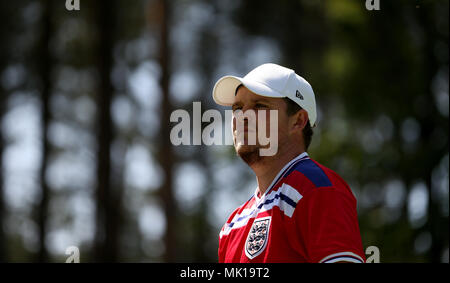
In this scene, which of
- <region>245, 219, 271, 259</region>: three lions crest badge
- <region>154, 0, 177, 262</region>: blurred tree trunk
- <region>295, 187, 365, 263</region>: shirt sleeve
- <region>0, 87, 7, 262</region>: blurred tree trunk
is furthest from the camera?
<region>0, 87, 7, 262</region>: blurred tree trunk

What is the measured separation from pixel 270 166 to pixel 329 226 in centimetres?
70

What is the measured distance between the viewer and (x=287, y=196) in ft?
9.18

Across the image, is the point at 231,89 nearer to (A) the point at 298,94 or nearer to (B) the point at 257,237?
(A) the point at 298,94

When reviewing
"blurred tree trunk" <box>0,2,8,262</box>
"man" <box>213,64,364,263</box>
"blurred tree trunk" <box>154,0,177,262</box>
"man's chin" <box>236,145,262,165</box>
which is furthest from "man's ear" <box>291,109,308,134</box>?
"blurred tree trunk" <box>0,2,8,262</box>

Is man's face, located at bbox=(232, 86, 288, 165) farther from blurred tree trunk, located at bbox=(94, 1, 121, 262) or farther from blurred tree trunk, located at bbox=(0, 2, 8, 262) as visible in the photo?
blurred tree trunk, located at bbox=(0, 2, 8, 262)

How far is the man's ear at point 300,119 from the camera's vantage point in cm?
324

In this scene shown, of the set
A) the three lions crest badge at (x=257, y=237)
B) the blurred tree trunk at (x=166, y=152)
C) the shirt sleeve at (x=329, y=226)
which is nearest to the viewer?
the shirt sleeve at (x=329, y=226)

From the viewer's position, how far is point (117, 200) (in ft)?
49.4

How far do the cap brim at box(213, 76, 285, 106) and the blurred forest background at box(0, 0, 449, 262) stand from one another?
7.62m

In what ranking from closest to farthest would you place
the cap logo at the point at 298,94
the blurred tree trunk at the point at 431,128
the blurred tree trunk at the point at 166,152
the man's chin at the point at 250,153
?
the man's chin at the point at 250,153
the cap logo at the point at 298,94
the blurred tree trunk at the point at 431,128
the blurred tree trunk at the point at 166,152

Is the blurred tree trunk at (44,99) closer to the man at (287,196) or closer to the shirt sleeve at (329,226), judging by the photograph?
the man at (287,196)

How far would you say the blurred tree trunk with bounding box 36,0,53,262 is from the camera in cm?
1653

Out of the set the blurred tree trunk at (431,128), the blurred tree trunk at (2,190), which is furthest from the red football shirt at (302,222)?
the blurred tree trunk at (2,190)

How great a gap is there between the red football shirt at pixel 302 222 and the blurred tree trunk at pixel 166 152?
8.16m
